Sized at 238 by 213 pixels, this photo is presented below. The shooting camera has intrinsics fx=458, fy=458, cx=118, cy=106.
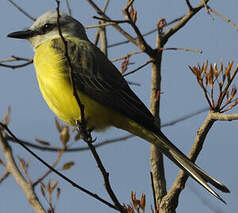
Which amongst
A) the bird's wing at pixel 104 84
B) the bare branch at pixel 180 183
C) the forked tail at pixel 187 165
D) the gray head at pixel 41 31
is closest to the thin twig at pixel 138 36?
the bird's wing at pixel 104 84

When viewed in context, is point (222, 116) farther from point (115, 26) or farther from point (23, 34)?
point (23, 34)

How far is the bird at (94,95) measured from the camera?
12.9ft

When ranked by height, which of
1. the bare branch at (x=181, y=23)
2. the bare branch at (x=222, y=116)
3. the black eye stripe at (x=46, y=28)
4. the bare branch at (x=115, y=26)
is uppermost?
the black eye stripe at (x=46, y=28)

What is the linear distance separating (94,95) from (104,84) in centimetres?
24

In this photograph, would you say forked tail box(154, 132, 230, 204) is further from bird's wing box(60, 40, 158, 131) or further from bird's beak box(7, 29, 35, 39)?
bird's beak box(7, 29, 35, 39)

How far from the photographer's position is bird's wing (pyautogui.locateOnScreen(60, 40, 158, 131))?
4.05 metres

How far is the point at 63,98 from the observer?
397 centimetres

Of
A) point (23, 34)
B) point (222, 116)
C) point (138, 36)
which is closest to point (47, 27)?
point (23, 34)

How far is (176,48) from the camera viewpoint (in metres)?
4.16

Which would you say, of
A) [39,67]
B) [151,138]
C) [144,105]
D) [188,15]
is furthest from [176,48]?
[39,67]

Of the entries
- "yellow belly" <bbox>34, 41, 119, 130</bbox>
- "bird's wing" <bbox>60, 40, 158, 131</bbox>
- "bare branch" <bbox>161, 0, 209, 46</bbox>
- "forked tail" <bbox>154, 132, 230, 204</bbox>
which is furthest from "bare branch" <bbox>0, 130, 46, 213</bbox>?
"bare branch" <bbox>161, 0, 209, 46</bbox>

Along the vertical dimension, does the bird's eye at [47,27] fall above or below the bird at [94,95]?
above

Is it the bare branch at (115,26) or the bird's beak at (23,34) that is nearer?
the bare branch at (115,26)

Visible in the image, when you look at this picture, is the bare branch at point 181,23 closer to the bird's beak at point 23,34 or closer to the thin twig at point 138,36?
the thin twig at point 138,36
